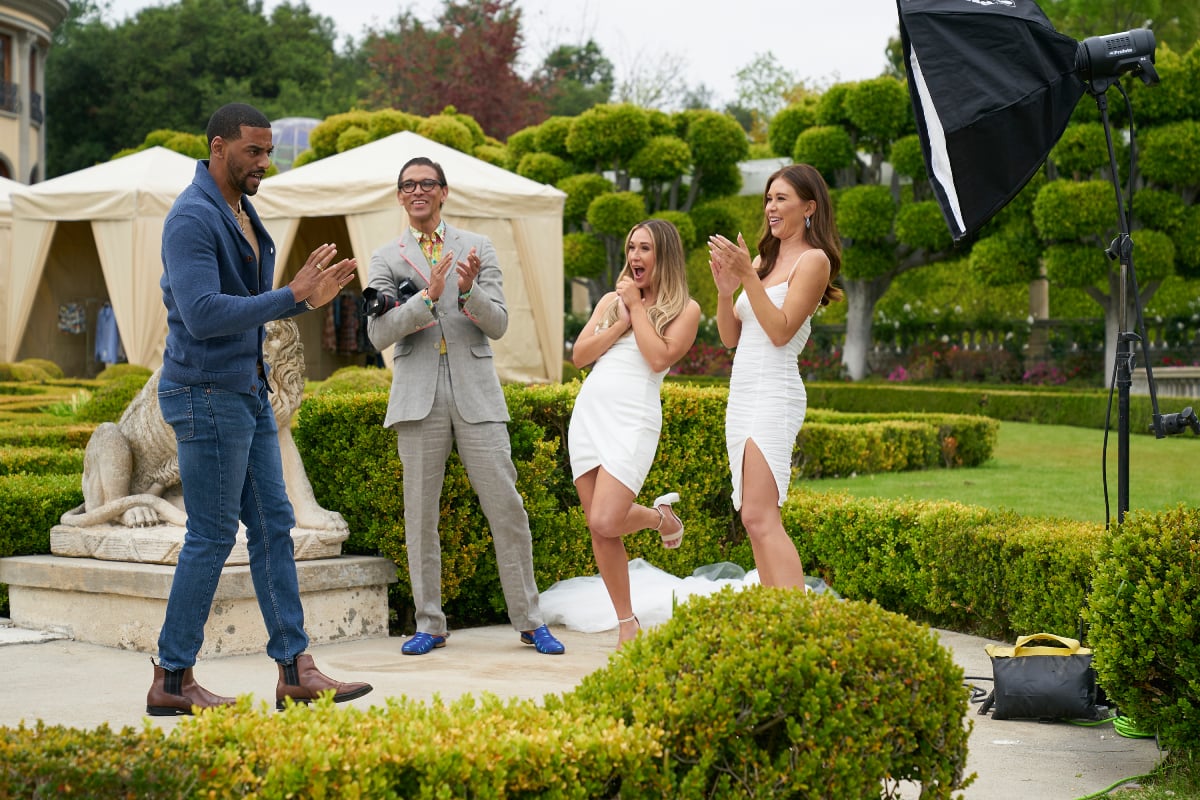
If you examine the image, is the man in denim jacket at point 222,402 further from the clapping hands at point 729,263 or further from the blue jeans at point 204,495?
the clapping hands at point 729,263

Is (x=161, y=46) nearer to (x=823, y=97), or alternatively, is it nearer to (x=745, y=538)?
(x=823, y=97)

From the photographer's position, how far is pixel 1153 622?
3.48 metres

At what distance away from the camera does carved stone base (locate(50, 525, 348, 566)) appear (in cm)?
497

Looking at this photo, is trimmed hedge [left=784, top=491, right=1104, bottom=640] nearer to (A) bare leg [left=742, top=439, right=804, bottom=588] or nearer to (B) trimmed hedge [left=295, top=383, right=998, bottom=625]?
(B) trimmed hedge [left=295, top=383, right=998, bottom=625]

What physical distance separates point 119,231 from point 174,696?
1323 cm

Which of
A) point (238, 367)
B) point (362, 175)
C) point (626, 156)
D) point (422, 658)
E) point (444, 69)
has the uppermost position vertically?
point (444, 69)

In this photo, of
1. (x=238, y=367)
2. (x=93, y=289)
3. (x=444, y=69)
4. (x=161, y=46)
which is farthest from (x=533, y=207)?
(x=161, y=46)

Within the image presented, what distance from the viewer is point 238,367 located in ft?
12.5

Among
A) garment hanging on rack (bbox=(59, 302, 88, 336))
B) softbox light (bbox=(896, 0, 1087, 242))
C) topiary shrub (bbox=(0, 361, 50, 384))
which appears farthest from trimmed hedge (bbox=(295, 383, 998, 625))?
garment hanging on rack (bbox=(59, 302, 88, 336))

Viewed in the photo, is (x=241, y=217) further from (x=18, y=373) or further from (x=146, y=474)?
(x=18, y=373)

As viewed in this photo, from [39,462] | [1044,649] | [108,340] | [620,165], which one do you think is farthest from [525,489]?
[620,165]

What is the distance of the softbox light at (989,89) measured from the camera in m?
4.16

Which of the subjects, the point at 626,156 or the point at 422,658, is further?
the point at 626,156

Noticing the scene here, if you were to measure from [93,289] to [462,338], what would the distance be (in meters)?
16.2
